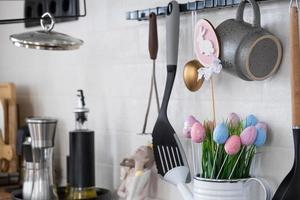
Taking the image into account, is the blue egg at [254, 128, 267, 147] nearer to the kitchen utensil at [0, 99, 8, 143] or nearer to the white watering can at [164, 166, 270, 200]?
the white watering can at [164, 166, 270, 200]

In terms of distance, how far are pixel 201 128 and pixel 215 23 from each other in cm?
22

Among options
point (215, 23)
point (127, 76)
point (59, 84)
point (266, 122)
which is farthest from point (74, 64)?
point (266, 122)

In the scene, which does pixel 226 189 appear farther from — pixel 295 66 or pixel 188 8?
pixel 188 8

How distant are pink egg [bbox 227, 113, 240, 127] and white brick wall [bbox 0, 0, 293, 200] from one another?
0.02 meters

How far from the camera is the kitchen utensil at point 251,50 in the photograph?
A: 0.91m

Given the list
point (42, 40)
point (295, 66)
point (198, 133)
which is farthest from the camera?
point (42, 40)

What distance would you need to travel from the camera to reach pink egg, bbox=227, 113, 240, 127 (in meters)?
0.99

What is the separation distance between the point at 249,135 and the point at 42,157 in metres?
0.61

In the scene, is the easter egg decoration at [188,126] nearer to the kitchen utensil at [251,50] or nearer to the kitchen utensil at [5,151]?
the kitchen utensil at [251,50]

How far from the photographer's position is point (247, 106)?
1.01m

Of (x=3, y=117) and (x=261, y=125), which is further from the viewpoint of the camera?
(x=3, y=117)

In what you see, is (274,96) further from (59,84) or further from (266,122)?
(59,84)

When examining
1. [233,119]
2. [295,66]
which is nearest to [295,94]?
[295,66]

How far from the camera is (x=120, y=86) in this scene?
1.31m
